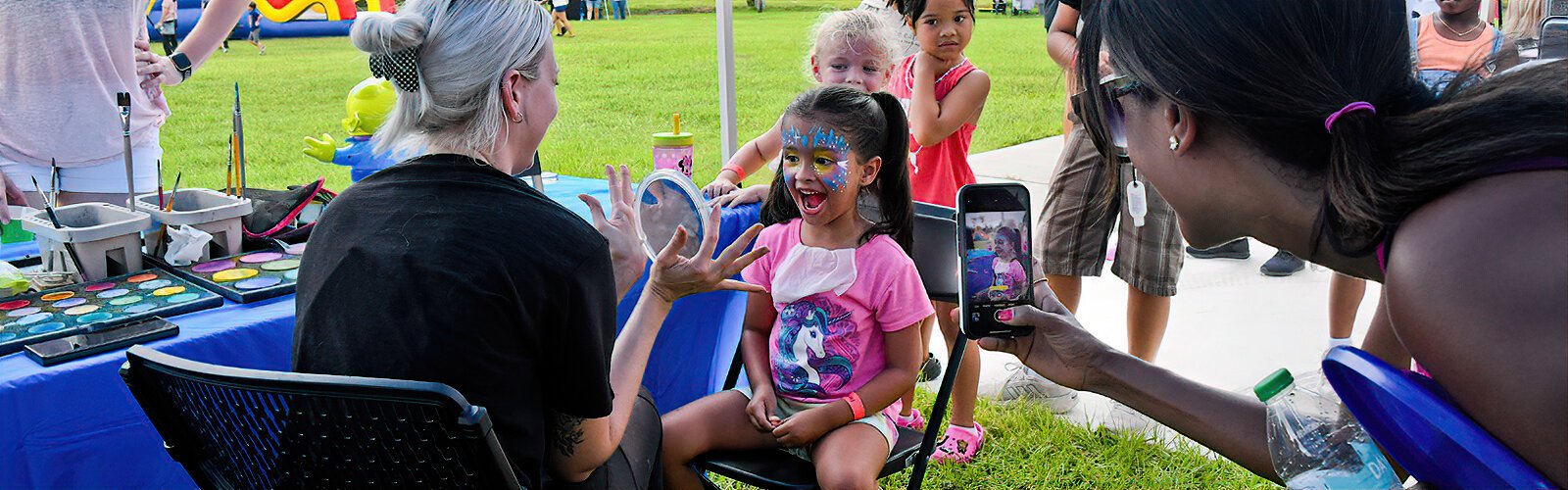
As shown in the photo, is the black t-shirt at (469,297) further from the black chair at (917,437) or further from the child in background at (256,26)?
the child in background at (256,26)

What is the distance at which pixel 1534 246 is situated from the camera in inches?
35.8

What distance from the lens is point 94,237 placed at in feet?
6.57

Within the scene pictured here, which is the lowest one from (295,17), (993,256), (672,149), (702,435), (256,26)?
(702,435)

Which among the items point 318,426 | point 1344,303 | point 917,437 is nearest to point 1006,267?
point 917,437

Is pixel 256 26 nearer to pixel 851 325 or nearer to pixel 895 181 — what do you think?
pixel 895 181

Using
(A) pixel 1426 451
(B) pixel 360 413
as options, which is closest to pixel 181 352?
(B) pixel 360 413

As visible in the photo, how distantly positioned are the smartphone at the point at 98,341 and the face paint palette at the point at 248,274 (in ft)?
0.57

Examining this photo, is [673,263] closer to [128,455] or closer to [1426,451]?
[128,455]

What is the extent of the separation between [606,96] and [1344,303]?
32.0 ft

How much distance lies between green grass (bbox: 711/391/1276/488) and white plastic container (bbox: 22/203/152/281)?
1.58 meters

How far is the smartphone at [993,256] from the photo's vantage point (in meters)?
1.76

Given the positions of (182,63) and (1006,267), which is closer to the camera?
(1006,267)

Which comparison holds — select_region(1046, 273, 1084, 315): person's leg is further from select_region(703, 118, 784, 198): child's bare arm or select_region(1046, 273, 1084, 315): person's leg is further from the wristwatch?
the wristwatch

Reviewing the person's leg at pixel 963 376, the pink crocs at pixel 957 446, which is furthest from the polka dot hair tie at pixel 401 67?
the pink crocs at pixel 957 446
